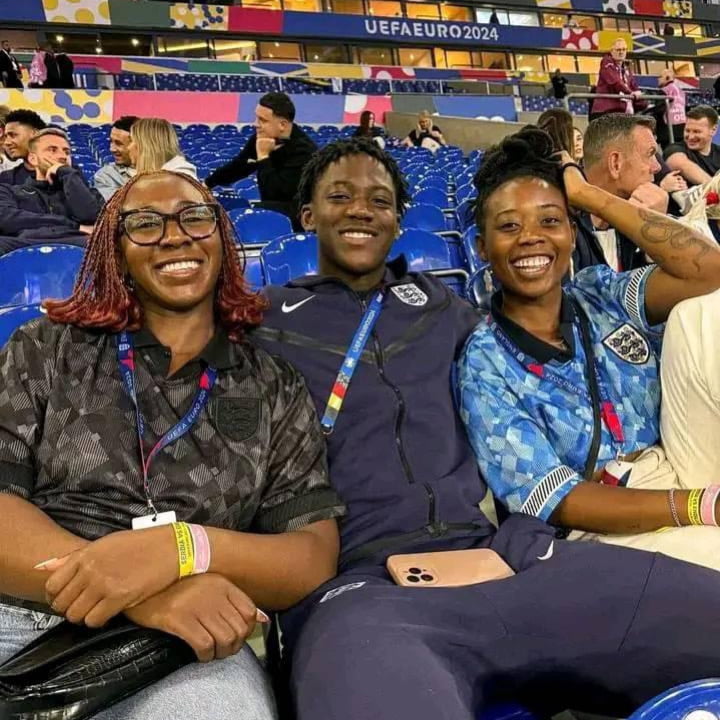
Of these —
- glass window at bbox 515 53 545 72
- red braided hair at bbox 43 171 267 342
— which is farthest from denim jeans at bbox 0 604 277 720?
glass window at bbox 515 53 545 72

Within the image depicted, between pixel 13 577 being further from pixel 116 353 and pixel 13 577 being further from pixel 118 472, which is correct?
pixel 116 353

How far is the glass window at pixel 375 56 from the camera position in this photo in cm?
1989

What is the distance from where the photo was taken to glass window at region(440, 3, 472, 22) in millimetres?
21047

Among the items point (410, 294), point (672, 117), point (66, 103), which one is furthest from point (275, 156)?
point (66, 103)

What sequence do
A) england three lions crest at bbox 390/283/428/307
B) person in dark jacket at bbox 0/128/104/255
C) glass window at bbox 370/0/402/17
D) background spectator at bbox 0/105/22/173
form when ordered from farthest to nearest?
glass window at bbox 370/0/402/17, background spectator at bbox 0/105/22/173, person in dark jacket at bbox 0/128/104/255, england three lions crest at bbox 390/283/428/307

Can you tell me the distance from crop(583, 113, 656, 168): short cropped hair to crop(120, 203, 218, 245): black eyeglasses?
1.58 meters

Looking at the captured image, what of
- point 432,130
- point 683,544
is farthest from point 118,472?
point 432,130

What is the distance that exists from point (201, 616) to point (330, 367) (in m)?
0.68

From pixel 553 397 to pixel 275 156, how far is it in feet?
8.40

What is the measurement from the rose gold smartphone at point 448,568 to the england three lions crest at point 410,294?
644 millimetres

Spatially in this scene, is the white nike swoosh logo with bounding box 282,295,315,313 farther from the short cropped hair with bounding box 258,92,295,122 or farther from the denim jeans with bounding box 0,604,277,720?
the short cropped hair with bounding box 258,92,295,122

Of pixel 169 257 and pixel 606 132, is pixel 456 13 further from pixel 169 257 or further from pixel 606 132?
pixel 169 257

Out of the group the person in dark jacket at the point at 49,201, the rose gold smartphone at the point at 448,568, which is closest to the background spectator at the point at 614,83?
the person in dark jacket at the point at 49,201

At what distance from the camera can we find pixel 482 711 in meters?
1.15
